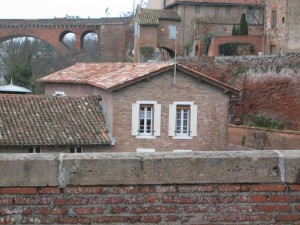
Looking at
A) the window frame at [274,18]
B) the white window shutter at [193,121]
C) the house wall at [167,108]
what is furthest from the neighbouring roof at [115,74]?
the window frame at [274,18]

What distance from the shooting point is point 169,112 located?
2264 cm

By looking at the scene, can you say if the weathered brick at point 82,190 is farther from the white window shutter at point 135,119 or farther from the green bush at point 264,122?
the green bush at point 264,122

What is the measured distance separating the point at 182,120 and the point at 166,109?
2.31 feet

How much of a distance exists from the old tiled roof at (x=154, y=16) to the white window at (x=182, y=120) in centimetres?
2523

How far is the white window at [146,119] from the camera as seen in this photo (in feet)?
72.7

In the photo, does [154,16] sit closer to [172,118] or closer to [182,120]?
[182,120]

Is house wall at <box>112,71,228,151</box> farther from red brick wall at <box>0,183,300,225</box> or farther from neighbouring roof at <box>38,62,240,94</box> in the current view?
red brick wall at <box>0,183,300,225</box>

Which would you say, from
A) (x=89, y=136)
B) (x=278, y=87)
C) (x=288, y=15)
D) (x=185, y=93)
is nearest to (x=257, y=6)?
(x=288, y=15)

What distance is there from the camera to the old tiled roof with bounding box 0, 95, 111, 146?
1988cm

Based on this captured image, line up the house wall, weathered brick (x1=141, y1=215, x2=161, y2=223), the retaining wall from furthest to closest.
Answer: the retaining wall
the house wall
weathered brick (x1=141, y1=215, x2=161, y2=223)

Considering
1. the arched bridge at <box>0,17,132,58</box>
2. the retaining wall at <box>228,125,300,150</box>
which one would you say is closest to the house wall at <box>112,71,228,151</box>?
the retaining wall at <box>228,125,300,150</box>

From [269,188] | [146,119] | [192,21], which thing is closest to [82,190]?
[269,188]

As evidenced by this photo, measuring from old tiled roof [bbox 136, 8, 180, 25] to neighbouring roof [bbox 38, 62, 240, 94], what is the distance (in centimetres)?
1828

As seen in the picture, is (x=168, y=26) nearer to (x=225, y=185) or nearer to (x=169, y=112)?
(x=169, y=112)
